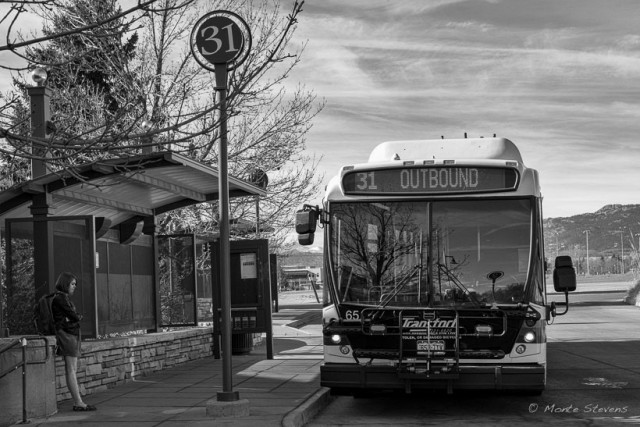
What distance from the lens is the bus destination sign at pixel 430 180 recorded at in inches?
456

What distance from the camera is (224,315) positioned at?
10344 mm

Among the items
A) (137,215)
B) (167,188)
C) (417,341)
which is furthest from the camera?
(137,215)

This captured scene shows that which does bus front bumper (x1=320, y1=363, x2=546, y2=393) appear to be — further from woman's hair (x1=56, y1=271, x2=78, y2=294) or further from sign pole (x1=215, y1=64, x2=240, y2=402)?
woman's hair (x1=56, y1=271, x2=78, y2=294)

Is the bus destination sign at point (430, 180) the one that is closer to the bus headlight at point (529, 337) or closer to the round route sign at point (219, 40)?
the bus headlight at point (529, 337)

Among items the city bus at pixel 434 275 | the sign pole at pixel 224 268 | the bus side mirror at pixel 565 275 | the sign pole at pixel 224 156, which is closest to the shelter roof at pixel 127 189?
the sign pole at pixel 224 268

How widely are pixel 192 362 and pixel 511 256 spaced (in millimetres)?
8131

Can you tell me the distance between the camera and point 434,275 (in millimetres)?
11312

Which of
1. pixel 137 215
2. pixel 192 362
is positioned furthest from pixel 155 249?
pixel 192 362

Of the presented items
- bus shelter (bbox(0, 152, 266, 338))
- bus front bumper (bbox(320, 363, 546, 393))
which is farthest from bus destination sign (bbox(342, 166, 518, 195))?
bus shelter (bbox(0, 152, 266, 338))

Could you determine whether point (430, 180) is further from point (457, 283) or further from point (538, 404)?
point (538, 404)

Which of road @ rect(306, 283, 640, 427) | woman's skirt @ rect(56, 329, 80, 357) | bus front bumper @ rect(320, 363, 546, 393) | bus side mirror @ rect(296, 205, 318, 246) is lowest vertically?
road @ rect(306, 283, 640, 427)

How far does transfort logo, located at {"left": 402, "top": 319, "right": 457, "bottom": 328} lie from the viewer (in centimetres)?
1104

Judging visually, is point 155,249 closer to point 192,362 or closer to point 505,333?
point 192,362

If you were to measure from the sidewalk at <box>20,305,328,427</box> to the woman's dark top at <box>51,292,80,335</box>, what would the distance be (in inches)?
39.0
